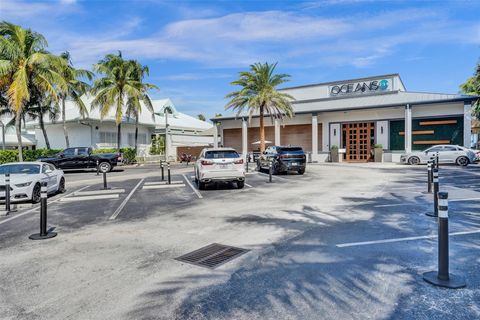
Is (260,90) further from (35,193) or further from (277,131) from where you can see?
(35,193)

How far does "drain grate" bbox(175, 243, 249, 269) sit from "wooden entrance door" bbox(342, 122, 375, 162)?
28648 mm

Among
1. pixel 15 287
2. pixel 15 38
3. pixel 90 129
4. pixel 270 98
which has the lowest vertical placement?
pixel 15 287

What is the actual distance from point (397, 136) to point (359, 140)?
11.0ft

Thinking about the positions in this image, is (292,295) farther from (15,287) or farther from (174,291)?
(15,287)

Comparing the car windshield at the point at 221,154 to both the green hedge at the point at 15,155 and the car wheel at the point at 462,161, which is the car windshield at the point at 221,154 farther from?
the green hedge at the point at 15,155

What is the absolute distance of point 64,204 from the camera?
1130cm

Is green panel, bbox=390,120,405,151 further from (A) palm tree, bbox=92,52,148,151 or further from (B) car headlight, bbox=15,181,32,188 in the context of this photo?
(B) car headlight, bbox=15,181,32,188

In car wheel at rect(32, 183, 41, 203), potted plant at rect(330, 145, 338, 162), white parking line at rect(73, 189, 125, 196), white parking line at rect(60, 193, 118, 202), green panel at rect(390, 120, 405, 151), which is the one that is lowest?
white parking line at rect(60, 193, 118, 202)

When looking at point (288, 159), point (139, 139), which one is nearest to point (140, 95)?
point (139, 139)

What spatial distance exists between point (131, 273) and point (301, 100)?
109ft

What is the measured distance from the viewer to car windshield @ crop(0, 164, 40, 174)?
39.9 ft

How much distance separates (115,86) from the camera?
1262 inches

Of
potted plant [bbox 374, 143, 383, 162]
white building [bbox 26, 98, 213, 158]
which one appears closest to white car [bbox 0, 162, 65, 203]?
white building [bbox 26, 98, 213, 158]

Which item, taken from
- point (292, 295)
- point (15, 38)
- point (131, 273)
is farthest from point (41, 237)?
point (15, 38)
